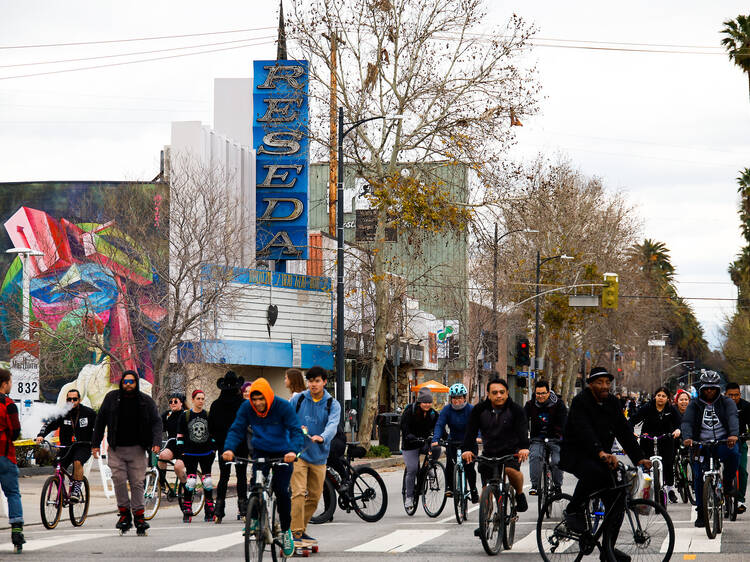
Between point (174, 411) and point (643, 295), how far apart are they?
54.2 m

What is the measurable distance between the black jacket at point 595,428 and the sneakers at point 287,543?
2625mm

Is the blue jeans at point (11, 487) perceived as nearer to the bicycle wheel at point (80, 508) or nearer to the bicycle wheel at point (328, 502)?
the bicycle wheel at point (80, 508)

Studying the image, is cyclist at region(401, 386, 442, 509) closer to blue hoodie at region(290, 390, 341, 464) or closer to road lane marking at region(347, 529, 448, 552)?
road lane marking at region(347, 529, 448, 552)

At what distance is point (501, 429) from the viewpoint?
1342 centimetres

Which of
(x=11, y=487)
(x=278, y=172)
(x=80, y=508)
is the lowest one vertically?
(x=80, y=508)

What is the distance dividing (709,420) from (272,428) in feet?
19.3

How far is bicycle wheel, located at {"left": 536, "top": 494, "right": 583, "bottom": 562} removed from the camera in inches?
428

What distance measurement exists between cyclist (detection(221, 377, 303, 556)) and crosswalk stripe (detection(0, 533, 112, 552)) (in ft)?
11.9

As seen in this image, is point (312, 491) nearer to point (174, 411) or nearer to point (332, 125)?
point (174, 411)

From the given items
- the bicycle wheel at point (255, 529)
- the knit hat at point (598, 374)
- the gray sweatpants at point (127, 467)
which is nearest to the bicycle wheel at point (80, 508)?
the gray sweatpants at point (127, 467)

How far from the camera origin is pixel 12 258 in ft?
127

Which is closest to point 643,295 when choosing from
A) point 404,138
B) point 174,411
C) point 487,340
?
point 487,340

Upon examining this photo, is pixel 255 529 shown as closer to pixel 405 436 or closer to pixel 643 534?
pixel 643 534

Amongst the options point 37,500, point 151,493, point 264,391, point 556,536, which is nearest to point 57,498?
point 151,493
